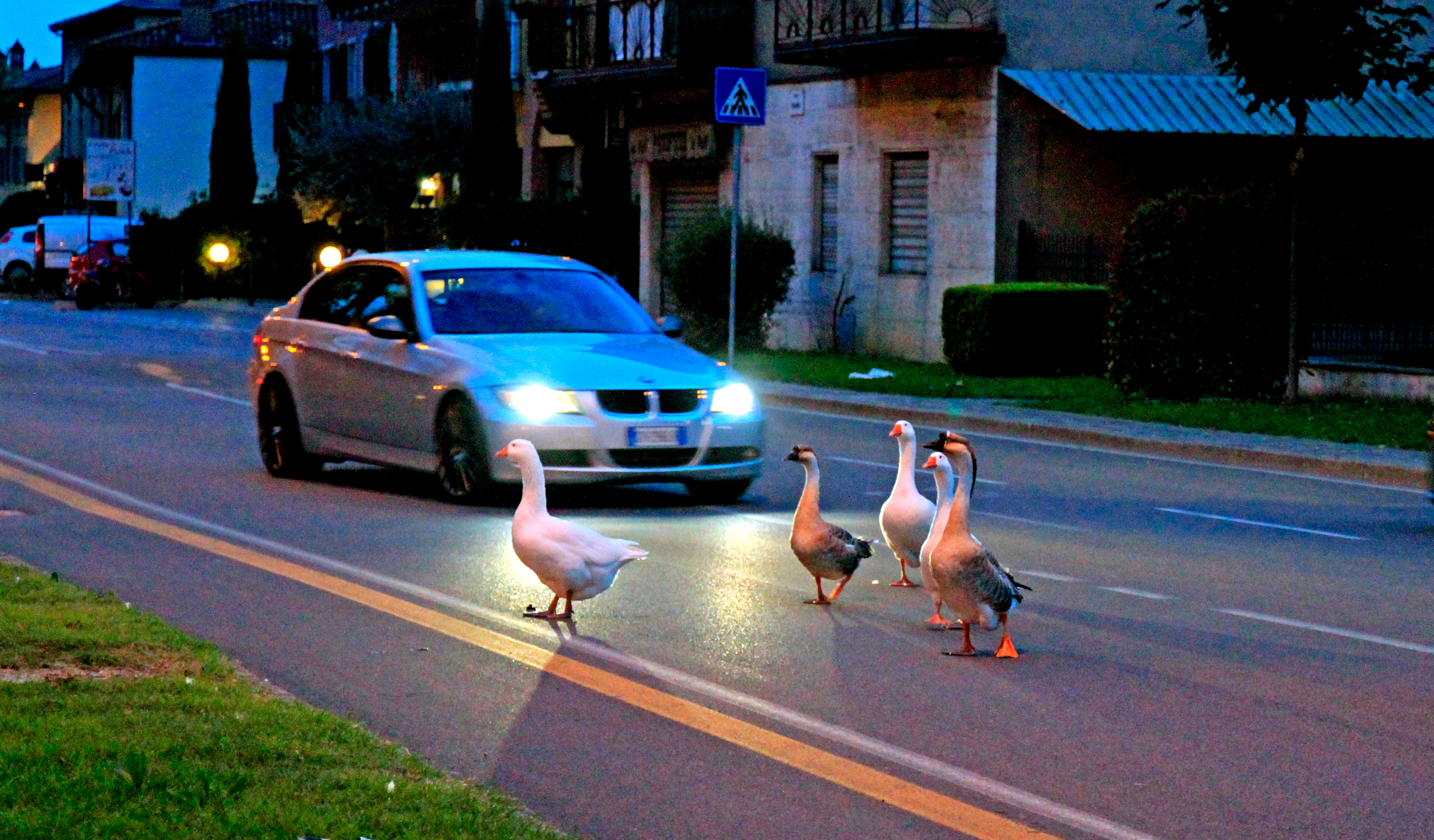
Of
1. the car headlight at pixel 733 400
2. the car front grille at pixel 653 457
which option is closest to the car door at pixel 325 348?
the car front grille at pixel 653 457

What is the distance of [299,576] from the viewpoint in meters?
9.91

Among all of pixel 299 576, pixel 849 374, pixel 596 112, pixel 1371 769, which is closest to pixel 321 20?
pixel 596 112

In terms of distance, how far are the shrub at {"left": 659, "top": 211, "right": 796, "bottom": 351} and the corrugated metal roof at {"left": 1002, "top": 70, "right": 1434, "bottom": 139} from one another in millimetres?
4281

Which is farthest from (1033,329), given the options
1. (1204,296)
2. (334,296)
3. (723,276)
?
(334,296)

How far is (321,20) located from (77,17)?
1142 inches

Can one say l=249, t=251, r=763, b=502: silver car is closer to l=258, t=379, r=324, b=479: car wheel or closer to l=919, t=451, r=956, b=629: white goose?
l=258, t=379, r=324, b=479: car wheel

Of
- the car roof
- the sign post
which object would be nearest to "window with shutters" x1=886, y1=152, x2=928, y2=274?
the sign post

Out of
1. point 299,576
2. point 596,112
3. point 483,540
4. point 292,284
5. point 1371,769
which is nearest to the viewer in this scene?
point 1371,769

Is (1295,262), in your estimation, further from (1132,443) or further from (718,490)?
(718,490)

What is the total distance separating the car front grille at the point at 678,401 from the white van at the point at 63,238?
4235 centimetres

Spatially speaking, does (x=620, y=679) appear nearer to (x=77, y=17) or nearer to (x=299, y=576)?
(x=299, y=576)

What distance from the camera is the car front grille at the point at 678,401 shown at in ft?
42.0

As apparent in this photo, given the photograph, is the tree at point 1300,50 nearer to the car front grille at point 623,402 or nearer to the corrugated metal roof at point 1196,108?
the corrugated metal roof at point 1196,108

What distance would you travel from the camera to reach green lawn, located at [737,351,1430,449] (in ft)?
59.9
